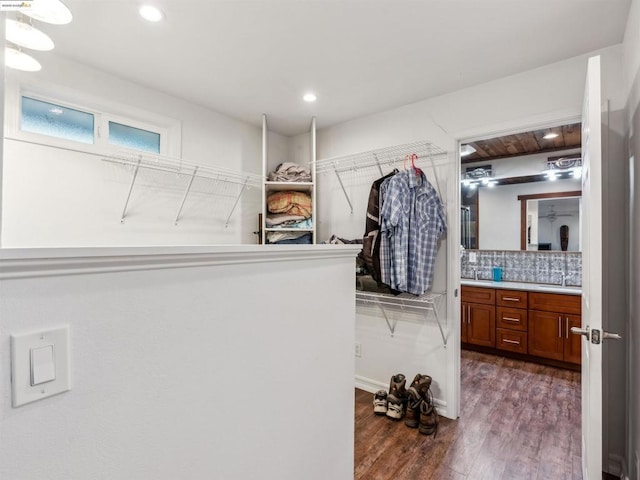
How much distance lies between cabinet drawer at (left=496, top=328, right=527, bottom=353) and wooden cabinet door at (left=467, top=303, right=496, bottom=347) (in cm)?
6

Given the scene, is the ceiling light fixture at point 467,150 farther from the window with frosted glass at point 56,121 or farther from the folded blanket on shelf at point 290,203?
the window with frosted glass at point 56,121

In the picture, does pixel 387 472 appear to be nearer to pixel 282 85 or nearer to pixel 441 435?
pixel 441 435

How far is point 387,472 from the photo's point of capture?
73.3 inches

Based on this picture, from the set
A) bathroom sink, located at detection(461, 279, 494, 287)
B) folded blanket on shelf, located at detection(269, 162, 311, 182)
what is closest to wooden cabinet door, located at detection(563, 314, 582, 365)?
bathroom sink, located at detection(461, 279, 494, 287)

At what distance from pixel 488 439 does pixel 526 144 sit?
9.87 feet

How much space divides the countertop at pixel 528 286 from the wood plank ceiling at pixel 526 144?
1.56m

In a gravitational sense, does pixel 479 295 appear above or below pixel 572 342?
above

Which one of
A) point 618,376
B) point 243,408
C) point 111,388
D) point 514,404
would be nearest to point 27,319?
point 111,388

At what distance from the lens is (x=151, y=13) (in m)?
1.62

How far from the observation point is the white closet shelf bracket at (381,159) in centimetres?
254

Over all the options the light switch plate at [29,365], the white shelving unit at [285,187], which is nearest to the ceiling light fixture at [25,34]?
the light switch plate at [29,365]

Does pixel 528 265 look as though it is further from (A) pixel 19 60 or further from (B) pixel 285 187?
(A) pixel 19 60

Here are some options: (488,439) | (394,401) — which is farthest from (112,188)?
(488,439)

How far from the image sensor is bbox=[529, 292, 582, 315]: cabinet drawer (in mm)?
3266
